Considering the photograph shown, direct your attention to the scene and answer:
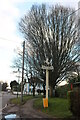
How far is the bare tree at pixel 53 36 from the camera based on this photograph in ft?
91.8

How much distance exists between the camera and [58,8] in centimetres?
2784

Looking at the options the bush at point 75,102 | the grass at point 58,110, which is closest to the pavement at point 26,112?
the grass at point 58,110

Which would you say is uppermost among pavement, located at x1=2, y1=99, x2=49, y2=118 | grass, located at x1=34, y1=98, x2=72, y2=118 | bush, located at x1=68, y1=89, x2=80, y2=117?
bush, located at x1=68, y1=89, x2=80, y2=117

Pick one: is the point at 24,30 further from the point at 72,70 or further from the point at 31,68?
the point at 72,70

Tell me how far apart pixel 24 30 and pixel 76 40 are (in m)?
8.13

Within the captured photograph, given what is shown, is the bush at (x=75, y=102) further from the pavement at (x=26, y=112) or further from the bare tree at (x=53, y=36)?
the bare tree at (x=53, y=36)

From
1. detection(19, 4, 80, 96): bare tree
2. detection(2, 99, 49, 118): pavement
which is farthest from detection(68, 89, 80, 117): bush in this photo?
detection(19, 4, 80, 96): bare tree

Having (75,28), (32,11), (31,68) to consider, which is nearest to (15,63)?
(31,68)

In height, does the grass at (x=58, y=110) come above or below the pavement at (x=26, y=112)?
above

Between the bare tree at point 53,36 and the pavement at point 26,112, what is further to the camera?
the bare tree at point 53,36

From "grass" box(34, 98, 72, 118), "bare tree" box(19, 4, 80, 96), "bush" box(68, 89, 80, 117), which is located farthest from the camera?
"bare tree" box(19, 4, 80, 96)

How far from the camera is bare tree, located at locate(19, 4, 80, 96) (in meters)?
28.0

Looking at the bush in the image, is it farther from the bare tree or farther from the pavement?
the bare tree

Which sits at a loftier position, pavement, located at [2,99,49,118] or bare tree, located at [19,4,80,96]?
bare tree, located at [19,4,80,96]
